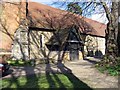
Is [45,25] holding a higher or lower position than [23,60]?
higher

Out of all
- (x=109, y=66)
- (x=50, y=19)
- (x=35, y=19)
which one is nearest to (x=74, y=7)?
(x=109, y=66)

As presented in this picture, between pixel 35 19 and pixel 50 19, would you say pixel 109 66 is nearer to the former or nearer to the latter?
pixel 35 19

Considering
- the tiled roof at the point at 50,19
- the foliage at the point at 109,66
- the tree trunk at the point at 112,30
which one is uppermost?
the tiled roof at the point at 50,19

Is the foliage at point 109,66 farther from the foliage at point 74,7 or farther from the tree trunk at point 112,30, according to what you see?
the foliage at point 74,7

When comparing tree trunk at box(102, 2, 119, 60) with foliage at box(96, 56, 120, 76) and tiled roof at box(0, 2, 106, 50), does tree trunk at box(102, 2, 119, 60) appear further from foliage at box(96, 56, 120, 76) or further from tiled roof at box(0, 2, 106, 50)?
Answer: tiled roof at box(0, 2, 106, 50)

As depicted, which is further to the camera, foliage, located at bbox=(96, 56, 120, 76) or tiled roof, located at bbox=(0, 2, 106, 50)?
tiled roof, located at bbox=(0, 2, 106, 50)

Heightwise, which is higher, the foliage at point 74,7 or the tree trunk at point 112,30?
the foliage at point 74,7

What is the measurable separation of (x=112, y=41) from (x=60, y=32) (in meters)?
11.3

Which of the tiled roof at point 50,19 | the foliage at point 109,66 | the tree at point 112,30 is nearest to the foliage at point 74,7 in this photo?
the tree at point 112,30

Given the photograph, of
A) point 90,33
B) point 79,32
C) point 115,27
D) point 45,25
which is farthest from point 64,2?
point 90,33

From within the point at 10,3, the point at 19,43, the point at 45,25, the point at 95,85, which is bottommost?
the point at 95,85

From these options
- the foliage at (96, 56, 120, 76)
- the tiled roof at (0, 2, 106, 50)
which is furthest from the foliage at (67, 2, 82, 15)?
the foliage at (96, 56, 120, 76)

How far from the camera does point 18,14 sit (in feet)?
93.2

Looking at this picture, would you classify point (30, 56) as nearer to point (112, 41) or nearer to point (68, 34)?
point (68, 34)
